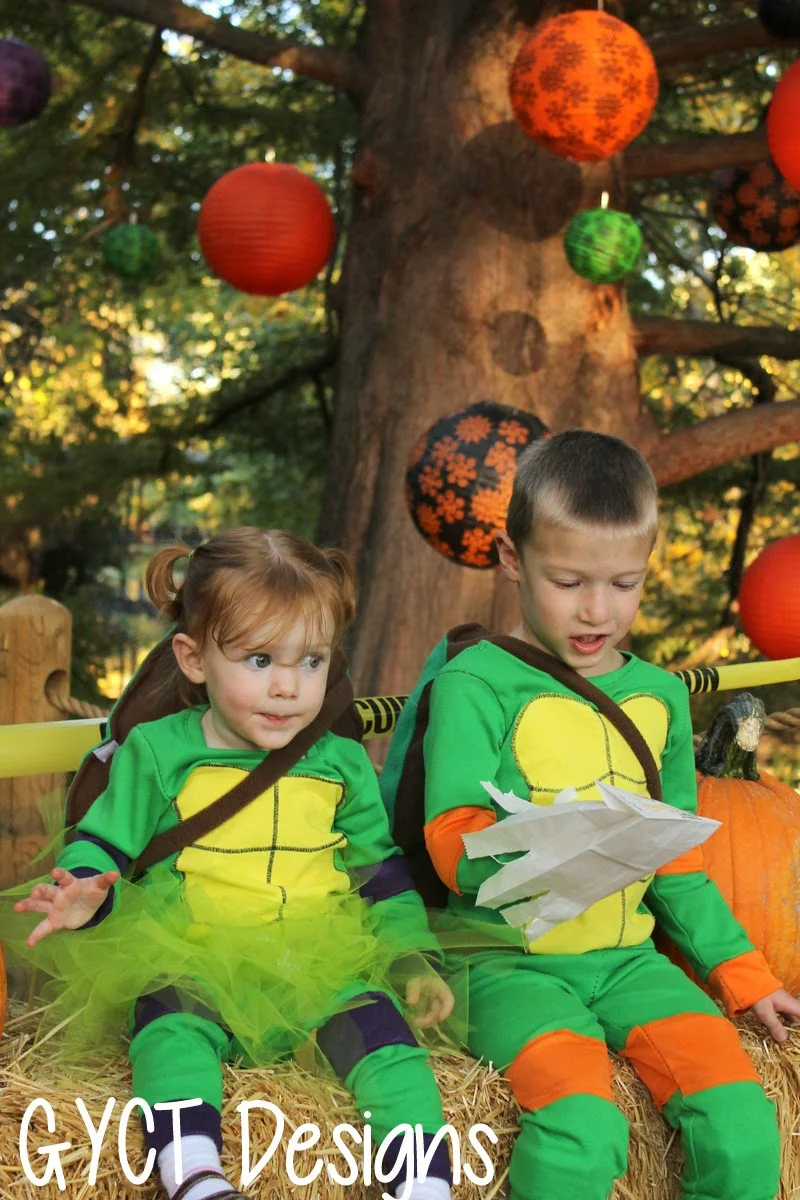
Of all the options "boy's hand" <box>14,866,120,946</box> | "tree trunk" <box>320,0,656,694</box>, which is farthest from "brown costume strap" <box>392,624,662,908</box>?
"tree trunk" <box>320,0,656,694</box>

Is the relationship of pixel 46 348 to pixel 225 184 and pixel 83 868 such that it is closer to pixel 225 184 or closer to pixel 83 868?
pixel 225 184

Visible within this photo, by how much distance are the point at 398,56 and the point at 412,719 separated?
164 inches

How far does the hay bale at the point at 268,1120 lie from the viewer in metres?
2.12

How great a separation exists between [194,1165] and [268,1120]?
0.17 m

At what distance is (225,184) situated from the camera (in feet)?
18.0

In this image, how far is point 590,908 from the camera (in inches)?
101

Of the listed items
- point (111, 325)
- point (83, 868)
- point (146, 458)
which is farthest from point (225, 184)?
point (111, 325)

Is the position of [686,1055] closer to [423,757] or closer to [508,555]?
[423,757]

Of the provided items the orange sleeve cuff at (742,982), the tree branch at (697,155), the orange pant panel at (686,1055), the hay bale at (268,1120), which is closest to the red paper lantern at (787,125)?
the tree branch at (697,155)

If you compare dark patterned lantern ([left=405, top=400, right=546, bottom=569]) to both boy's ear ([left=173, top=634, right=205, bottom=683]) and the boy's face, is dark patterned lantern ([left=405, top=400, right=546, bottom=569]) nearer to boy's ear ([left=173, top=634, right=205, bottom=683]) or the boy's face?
the boy's face

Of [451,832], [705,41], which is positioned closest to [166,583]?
[451,832]

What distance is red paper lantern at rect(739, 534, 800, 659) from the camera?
4.90 metres

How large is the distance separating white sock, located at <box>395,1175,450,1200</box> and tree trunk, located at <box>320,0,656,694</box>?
372 centimetres

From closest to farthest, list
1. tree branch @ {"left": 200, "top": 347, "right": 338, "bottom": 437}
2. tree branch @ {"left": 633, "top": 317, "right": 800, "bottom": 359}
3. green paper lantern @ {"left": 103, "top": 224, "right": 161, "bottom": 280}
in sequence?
tree branch @ {"left": 633, "top": 317, "right": 800, "bottom": 359} → green paper lantern @ {"left": 103, "top": 224, "right": 161, "bottom": 280} → tree branch @ {"left": 200, "top": 347, "right": 338, "bottom": 437}
